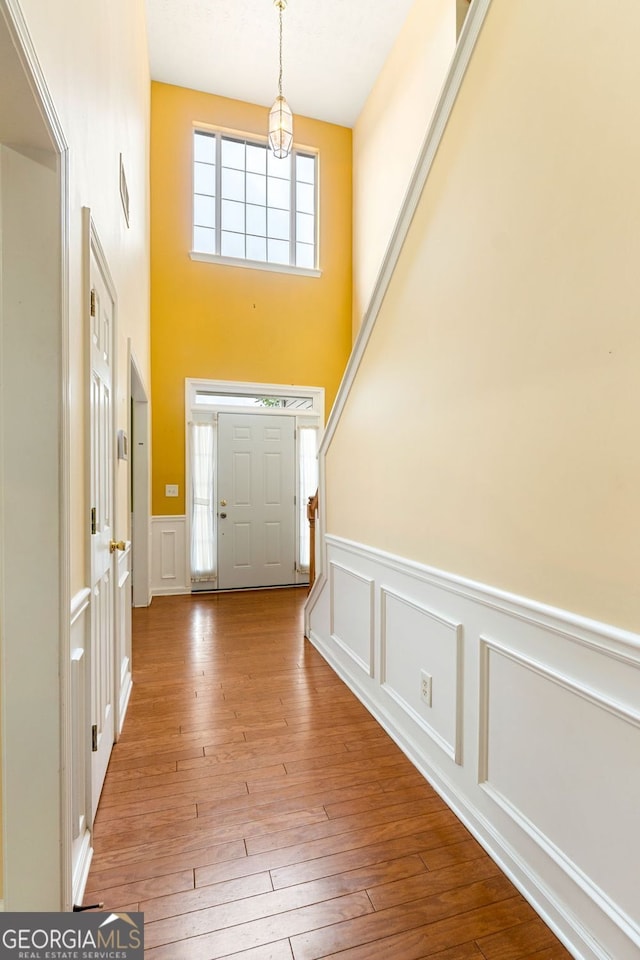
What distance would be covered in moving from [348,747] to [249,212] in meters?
5.95

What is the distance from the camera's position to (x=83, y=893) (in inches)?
55.6

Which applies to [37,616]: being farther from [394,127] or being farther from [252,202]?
[252,202]

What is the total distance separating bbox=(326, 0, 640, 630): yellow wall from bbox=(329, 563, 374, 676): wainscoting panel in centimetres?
61

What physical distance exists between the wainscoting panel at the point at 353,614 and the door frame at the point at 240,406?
2.62 meters

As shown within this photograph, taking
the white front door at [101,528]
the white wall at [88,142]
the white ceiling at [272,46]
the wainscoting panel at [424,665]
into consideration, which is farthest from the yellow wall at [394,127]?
the wainscoting panel at [424,665]

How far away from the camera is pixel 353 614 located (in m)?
A: 2.82

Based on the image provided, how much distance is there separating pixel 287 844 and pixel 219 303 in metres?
5.20

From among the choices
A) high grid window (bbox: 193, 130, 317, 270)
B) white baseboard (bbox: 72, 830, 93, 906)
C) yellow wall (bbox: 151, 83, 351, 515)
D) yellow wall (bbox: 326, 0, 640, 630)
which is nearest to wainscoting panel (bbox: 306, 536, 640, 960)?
yellow wall (bbox: 326, 0, 640, 630)

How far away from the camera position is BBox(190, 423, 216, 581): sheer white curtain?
536 centimetres

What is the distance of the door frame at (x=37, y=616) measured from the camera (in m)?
1.15

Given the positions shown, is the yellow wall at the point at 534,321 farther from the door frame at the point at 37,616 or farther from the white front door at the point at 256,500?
the white front door at the point at 256,500

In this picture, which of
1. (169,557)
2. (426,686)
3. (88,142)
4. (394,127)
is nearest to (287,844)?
(426,686)

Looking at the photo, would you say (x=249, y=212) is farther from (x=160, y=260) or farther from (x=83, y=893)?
(x=83, y=893)

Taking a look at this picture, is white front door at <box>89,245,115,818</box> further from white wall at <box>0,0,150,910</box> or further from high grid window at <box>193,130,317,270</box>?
high grid window at <box>193,130,317,270</box>
